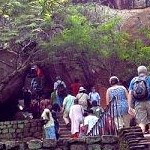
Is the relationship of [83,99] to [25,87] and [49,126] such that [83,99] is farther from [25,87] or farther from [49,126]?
[25,87]

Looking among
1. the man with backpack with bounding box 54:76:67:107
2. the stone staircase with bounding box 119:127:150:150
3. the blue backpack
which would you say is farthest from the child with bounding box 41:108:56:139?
the stone staircase with bounding box 119:127:150:150

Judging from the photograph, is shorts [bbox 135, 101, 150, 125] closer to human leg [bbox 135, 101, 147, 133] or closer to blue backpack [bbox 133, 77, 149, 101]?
human leg [bbox 135, 101, 147, 133]

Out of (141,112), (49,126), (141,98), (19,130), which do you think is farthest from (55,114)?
(141,98)

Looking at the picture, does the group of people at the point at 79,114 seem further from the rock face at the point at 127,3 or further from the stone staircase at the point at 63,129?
the rock face at the point at 127,3

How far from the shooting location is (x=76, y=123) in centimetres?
1584

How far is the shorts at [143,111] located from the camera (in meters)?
11.0

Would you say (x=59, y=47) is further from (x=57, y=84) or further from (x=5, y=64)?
(x=5, y=64)

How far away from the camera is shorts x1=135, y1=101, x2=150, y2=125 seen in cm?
1104

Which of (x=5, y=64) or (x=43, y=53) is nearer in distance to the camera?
(x=43, y=53)

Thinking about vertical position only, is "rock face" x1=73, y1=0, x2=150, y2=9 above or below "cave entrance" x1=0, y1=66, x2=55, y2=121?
above

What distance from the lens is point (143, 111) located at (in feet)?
36.4

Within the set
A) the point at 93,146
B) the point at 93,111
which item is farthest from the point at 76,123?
the point at 93,146

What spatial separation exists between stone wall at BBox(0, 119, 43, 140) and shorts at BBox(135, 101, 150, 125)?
8.38 metres

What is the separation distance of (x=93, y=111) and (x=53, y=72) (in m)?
11.3
